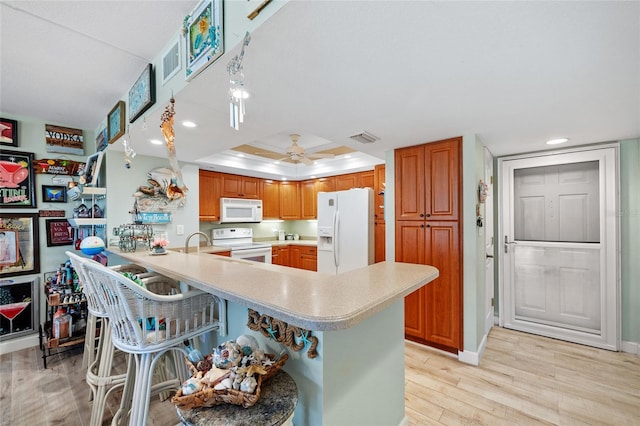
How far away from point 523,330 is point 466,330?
1.26 meters

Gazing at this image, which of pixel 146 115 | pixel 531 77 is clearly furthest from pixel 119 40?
pixel 531 77

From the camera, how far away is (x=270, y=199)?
16.8ft

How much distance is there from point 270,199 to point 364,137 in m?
3.01

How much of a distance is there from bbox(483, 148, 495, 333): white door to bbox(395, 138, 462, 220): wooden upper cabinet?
54cm

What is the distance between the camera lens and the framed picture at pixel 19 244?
2.62m

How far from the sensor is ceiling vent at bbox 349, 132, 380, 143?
241 cm

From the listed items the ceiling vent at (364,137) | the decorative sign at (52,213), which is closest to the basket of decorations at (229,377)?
the ceiling vent at (364,137)

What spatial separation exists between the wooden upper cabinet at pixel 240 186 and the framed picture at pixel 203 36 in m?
3.14

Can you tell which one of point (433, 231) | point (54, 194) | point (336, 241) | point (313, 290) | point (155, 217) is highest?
point (54, 194)

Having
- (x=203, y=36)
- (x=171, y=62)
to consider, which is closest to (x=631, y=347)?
(x=203, y=36)

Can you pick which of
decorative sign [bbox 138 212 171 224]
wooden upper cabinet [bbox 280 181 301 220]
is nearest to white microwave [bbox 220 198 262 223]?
wooden upper cabinet [bbox 280 181 301 220]

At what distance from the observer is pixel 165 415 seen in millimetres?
1783

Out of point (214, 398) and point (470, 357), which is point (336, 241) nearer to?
point (470, 357)

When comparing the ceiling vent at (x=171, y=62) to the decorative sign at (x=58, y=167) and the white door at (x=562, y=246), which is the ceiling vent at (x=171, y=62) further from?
the white door at (x=562, y=246)
